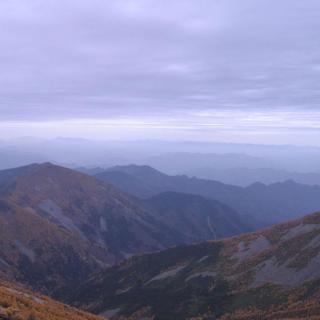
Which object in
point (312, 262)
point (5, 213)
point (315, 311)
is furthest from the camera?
point (5, 213)

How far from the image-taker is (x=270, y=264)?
212ft

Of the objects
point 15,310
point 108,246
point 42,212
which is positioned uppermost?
point 15,310

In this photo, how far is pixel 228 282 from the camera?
65.0 meters

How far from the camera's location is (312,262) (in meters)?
58.8

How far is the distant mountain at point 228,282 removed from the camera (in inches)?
2040

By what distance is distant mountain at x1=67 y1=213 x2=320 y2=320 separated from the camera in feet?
170

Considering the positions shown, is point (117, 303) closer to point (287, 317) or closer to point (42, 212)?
point (287, 317)

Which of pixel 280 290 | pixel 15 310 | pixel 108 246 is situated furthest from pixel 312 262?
pixel 108 246

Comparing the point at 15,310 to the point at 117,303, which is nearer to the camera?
the point at 15,310

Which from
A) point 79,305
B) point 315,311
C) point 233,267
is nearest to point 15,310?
point 315,311

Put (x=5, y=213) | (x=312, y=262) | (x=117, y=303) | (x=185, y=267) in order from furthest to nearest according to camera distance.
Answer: (x=5, y=213) < (x=185, y=267) < (x=117, y=303) < (x=312, y=262)

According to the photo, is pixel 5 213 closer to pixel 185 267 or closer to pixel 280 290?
pixel 185 267

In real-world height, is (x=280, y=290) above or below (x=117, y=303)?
above

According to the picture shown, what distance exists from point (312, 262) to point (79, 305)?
46.5 metres
